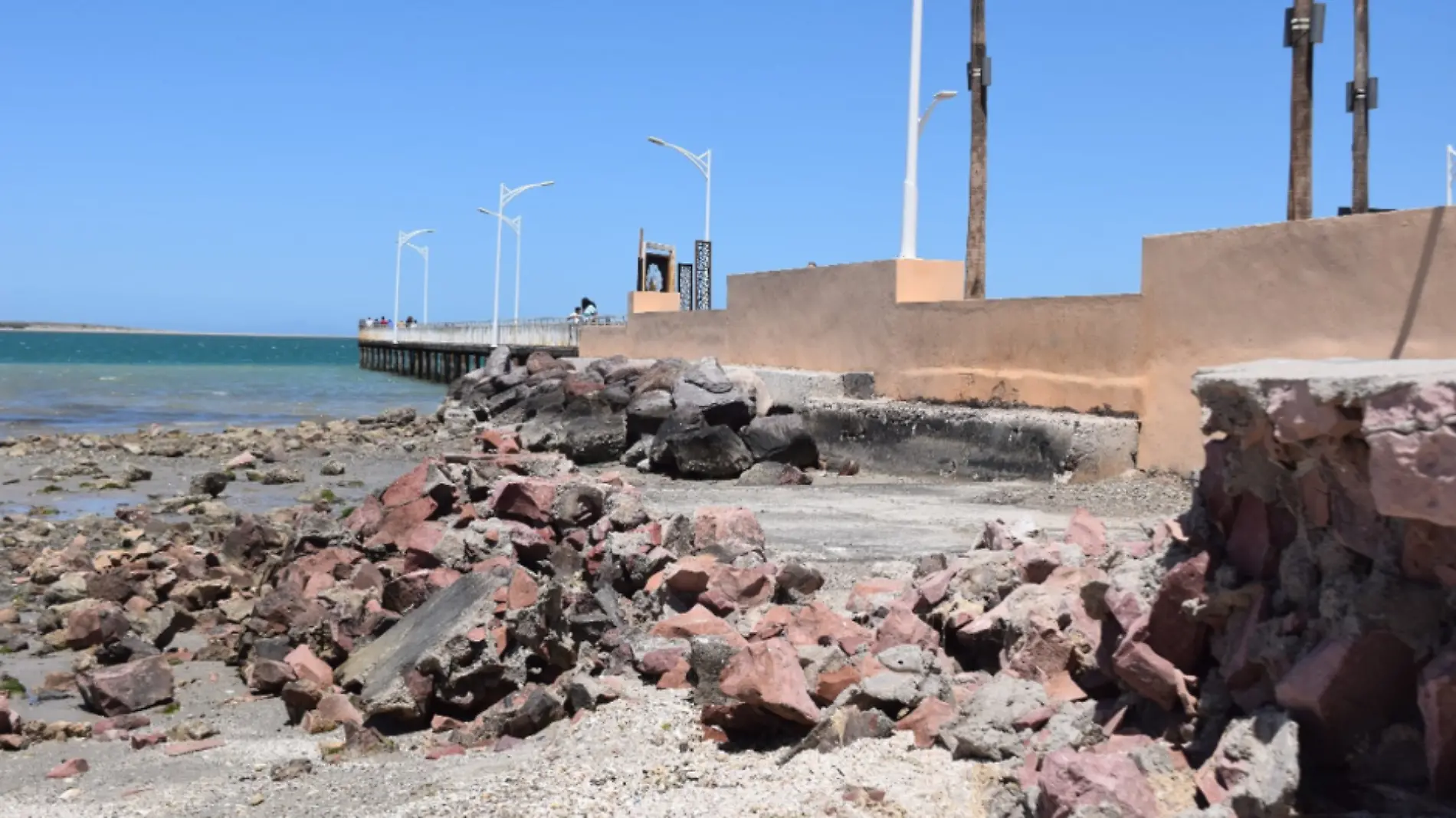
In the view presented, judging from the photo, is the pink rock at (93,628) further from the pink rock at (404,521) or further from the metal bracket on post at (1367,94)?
the metal bracket on post at (1367,94)

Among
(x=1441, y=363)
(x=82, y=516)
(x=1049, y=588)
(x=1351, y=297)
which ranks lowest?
(x=82, y=516)

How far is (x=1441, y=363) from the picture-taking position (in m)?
3.36

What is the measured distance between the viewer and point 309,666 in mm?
6770

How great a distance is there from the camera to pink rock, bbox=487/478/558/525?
8516 millimetres

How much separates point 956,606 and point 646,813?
1781 millimetres

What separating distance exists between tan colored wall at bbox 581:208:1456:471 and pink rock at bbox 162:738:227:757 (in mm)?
7561

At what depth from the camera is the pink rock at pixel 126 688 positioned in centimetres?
668

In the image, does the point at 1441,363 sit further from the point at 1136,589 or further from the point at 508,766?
the point at 508,766

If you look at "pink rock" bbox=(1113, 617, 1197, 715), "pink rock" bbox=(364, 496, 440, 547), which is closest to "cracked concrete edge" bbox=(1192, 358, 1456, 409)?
"pink rock" bbox=(1113, 617, 1197, 715)

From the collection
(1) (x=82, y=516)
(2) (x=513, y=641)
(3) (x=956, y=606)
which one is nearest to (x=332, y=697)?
(2) (x=513, y=641)

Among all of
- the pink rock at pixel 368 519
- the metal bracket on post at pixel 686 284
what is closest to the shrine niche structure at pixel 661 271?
the metal bracket on post at pixel 686 284

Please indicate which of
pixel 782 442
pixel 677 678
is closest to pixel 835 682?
pixel 677 678

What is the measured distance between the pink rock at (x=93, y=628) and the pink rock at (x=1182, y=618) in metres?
6.34

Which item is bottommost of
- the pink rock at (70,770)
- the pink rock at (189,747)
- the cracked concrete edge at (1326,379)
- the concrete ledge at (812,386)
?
the pink rock at (70,770)
